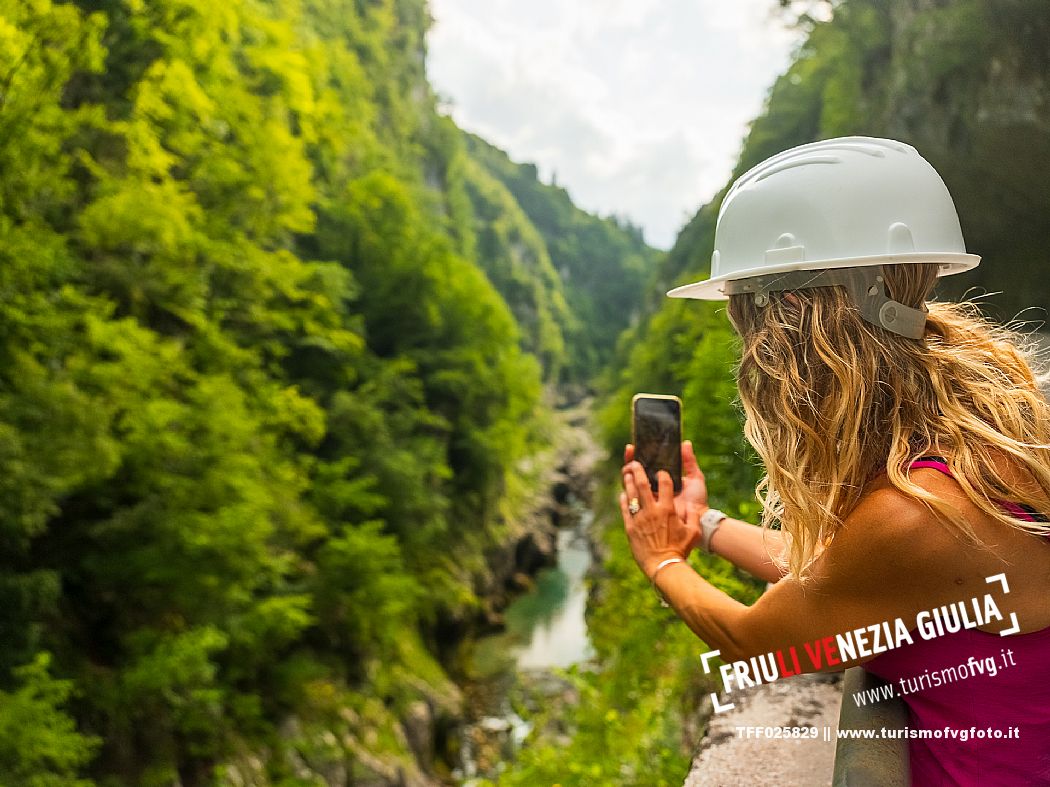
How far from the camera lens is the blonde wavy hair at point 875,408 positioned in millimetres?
1177

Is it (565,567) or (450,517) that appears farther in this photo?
(565,567)

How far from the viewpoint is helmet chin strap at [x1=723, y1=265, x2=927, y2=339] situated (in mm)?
1298

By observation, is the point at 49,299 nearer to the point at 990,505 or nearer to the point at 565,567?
the point at 990,505

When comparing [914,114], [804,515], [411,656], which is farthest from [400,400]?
[804,515]

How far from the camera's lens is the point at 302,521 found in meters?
12.3

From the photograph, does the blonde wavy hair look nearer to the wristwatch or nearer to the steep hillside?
the wristwatch

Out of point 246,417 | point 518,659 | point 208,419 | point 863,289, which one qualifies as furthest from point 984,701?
point 518,659

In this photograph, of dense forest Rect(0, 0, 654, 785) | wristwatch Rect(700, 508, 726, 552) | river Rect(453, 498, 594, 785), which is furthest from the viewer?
river Rect(453, 498, 594, 785)

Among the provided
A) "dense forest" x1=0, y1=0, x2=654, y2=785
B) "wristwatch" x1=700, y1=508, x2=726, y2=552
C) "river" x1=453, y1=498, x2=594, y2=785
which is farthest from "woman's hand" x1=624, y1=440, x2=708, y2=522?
"river" x1=453, y1=498, x2=594, y2=785

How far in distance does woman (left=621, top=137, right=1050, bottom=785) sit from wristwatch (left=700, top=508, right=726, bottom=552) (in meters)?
0.47

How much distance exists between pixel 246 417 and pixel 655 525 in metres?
10.1

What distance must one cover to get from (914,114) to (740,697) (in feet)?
33.9

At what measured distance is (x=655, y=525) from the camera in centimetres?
193

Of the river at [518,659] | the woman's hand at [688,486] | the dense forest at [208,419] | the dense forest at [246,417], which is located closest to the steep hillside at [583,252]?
the river at [518,659]
